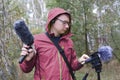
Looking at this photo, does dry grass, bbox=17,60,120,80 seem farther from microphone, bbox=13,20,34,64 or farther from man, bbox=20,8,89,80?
microphone, bbox=13,20,34,64

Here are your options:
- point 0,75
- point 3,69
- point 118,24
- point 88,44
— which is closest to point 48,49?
point 0,75

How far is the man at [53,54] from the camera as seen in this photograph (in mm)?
3187

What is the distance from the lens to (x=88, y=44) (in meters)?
16.6

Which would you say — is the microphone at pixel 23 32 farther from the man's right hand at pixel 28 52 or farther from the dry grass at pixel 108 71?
the dry grass at pixel 108 71

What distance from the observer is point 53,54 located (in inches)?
127

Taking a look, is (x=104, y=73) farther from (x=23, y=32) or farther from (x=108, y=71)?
(x=23, y=32)

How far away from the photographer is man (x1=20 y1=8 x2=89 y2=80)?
3187mm

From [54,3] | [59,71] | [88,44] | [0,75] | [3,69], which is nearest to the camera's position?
[59,71]

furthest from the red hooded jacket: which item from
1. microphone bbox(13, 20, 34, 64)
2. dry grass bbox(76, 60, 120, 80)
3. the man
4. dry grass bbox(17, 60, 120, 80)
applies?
dry grass bbox(76, 60, 120, 80)

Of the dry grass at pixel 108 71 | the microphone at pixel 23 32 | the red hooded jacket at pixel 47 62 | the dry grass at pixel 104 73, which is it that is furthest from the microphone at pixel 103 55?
the dry grass at pixel 108 71

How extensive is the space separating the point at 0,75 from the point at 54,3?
7.91 m

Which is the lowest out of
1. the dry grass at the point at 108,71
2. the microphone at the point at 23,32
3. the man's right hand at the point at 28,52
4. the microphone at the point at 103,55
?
the dry grass at the point at 108,71

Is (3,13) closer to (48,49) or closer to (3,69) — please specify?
(3,69)

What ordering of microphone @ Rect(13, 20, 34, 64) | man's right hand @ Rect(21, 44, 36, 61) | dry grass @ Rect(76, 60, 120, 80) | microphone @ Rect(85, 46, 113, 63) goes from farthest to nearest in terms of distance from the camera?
dry grass @ Rect(76, 60, 120, 80)
microphone @ Rect(85, 46, 113, 63)
man's right hand @ Rect(21, 44, 36, 61)
microphone @ Rect(13, 20, 34, 64)
